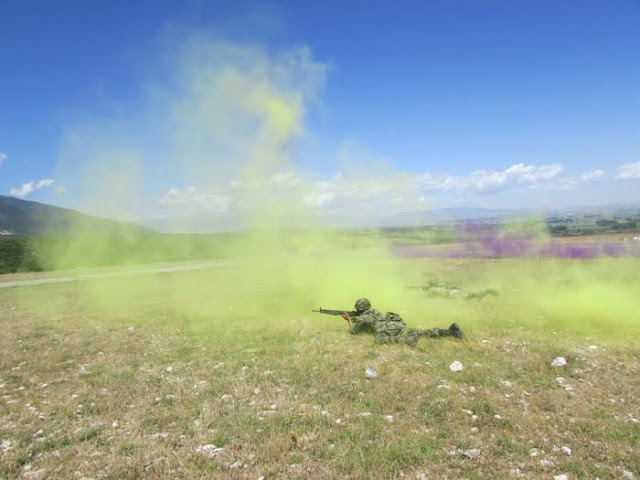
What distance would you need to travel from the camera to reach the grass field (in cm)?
629

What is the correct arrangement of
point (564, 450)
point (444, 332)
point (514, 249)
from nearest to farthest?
1. point (564, 450)
2. point (444, 332)
3. point (514, 249)

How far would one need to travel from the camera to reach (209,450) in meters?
6.72

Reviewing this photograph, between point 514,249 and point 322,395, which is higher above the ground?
point 514,249

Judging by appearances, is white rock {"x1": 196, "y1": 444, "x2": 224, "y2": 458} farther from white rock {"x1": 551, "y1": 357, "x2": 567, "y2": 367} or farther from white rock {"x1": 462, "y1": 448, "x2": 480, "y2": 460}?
white rock {"x1": 551, "y1": 357, "x2": 567, "y2": 367}

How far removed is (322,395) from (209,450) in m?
2.81

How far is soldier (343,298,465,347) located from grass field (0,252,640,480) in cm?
41

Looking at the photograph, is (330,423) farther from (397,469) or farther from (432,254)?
(432,254)

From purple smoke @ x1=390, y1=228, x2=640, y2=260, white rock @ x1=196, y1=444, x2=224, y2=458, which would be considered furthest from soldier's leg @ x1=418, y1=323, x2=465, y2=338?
purple smoke @ x1=390, y1=228, x2=640, y2=260

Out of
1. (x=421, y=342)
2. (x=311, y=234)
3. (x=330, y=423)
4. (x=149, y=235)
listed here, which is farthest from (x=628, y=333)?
(x=149, y=235)

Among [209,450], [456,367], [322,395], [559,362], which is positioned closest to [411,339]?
[456,367]

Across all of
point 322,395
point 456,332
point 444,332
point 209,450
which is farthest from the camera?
point 444,332

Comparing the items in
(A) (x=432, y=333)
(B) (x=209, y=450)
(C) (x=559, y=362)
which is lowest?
(C) (x=559, y=362)

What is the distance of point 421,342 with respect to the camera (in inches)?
490

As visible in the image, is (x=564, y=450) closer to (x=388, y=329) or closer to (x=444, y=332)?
(x=444, y=332)
